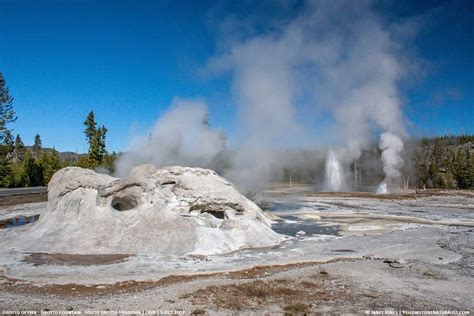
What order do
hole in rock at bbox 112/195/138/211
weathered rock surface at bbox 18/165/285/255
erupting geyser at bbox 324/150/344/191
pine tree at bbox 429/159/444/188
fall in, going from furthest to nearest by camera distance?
pine tree at bbox 429/159/444/188 < erupting geyser at bbox 324/150/344/191 < hole in rock at bbox 112/195/138/211 < weathered rock surface at bbox 18/165/285/255

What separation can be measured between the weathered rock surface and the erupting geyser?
55.1 metres

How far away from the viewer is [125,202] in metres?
20.9

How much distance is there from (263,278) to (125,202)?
11561 millimetres

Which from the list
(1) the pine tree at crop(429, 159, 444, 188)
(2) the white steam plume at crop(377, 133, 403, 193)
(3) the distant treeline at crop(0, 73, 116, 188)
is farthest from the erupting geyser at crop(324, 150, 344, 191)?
(3) the distant treeline at crop(0, 73, 116, 188)

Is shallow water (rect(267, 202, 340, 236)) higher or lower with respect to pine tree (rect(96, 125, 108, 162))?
lower

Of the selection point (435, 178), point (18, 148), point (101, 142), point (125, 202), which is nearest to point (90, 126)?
point (101, 142)

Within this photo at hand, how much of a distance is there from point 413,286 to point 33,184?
6251 centimetres

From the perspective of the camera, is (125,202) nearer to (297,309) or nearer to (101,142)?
(297,309)

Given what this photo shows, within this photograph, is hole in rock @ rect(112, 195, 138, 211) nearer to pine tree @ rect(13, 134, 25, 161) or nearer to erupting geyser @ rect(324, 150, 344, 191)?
erupting geyser @ rect(324, 150, 344, 191)

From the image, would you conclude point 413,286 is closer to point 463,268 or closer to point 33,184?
point 463,268

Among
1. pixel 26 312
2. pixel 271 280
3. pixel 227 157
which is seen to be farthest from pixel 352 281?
pixel 227 157

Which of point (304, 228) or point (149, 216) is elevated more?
point (149, 216)

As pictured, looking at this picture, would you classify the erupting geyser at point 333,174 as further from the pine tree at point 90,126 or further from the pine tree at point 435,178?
the pine tree at point 90,126

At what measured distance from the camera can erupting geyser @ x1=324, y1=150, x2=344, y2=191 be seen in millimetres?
73875
